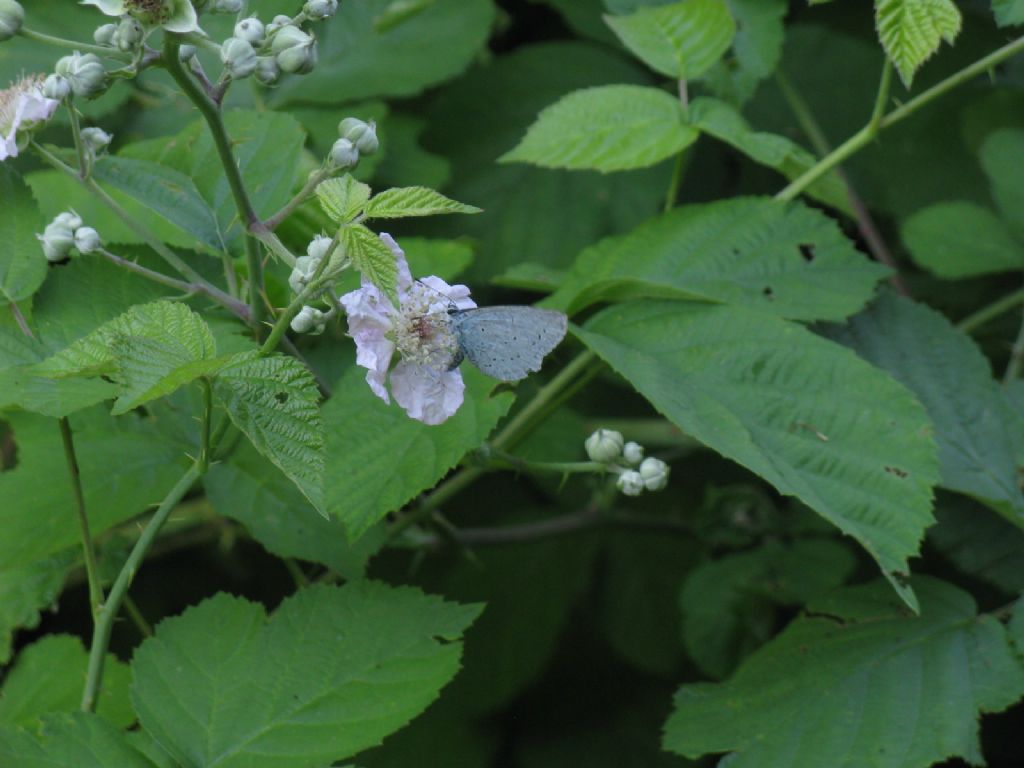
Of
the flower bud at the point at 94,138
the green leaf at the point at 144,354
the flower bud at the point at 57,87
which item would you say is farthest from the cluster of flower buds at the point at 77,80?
the green leaf at the point at 144,354

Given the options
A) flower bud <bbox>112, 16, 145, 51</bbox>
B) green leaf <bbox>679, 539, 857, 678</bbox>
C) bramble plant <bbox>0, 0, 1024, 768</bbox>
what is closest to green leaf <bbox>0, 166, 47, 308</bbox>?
bramble plant <bbox>0, 0, 1024, 768</bbox>

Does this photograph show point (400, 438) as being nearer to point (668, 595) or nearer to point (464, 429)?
point (464, 429)

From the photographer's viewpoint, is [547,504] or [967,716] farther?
[547,504]

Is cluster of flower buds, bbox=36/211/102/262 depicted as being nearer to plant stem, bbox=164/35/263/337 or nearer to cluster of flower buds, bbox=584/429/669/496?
plant stem, bbox=164/35/263/337

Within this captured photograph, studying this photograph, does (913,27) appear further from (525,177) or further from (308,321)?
(525,177)

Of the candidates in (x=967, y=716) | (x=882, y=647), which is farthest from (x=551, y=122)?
(x=967, y=716)
